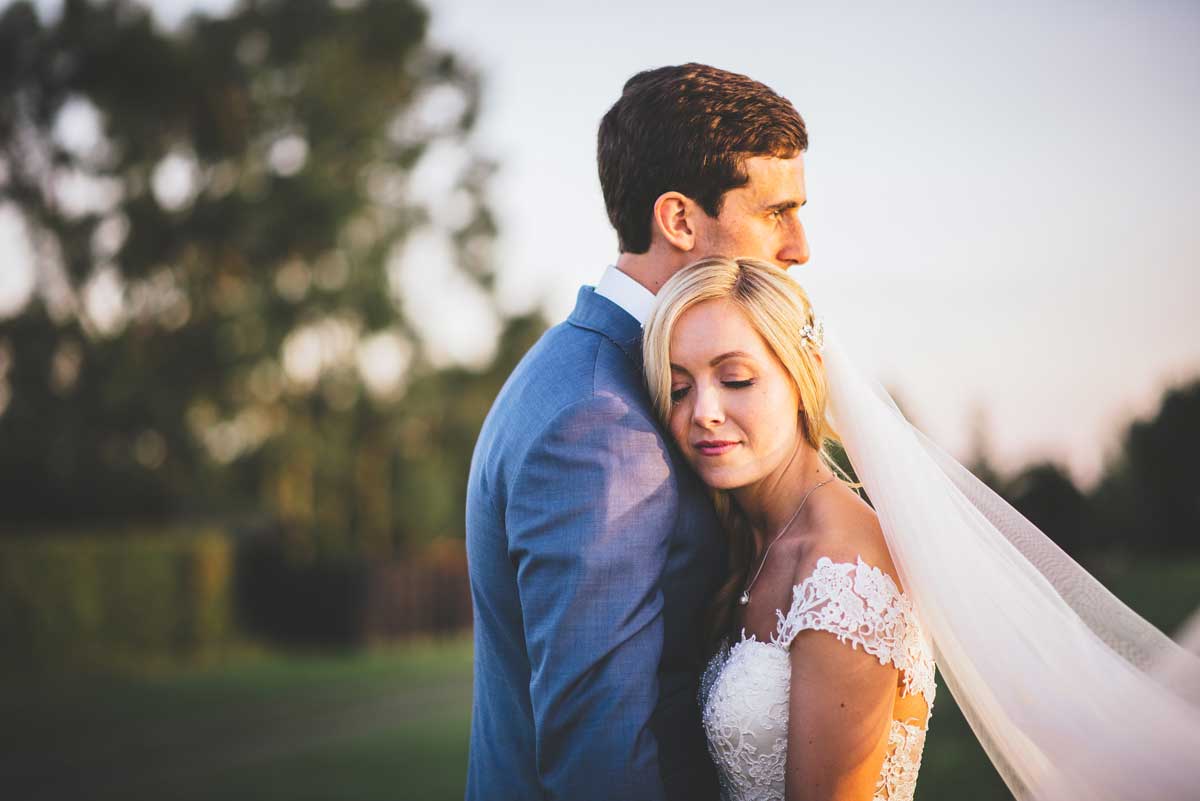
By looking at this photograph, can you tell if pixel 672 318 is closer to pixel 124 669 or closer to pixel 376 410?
pixel 124 669

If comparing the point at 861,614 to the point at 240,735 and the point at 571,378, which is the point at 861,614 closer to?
the point at 571,378

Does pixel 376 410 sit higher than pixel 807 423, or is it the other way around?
pixel 807 423

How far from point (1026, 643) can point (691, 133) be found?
167 cm

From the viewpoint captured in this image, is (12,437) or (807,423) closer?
(807,423)

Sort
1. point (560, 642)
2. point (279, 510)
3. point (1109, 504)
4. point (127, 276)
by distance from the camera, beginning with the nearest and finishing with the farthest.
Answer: point (560, 642), point (1109, 504), point (127, 276), point (279, 510)

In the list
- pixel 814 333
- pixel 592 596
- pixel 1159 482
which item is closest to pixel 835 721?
pixel 592 596

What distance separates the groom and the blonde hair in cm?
7

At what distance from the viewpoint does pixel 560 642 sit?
249 centimetres

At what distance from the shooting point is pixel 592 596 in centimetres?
248

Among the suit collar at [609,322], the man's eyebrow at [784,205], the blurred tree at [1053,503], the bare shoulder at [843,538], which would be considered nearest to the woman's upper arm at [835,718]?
the bare shoulder at [843,538]

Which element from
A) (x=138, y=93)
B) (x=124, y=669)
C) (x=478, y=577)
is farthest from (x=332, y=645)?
(x=478, y=577)

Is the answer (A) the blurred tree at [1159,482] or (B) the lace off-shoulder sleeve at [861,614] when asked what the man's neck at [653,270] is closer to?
(B) the lace off-shoulder sleeve at [861,614]

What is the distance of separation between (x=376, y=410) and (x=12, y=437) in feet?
26.0

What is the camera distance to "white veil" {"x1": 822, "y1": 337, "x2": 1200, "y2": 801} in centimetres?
273
